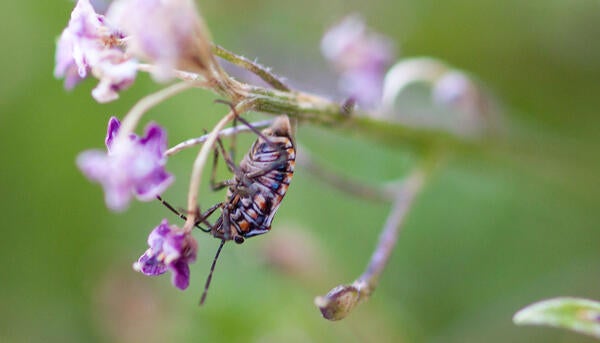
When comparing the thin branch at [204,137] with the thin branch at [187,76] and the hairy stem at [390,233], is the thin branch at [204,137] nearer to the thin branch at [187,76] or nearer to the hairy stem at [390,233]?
the thin branch at [187,76]

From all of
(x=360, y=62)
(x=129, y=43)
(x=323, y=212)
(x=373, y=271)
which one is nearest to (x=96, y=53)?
(x=129, y=43)

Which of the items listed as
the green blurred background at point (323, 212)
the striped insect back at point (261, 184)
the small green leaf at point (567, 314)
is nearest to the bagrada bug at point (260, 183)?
the striped insect back at point (261, 184)

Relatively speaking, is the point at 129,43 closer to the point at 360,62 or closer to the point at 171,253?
the point at 171,253

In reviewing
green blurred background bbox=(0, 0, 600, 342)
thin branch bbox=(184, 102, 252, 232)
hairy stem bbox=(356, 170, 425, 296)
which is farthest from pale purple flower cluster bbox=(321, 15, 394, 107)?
thin branch bbox=(184, 102, 252, 232)

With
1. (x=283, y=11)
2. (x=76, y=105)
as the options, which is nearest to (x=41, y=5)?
(x=76, y=105)

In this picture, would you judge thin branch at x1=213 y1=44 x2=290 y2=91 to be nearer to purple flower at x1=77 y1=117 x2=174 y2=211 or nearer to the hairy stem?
purple flower at x1=77 y1=117 x2=174 y2=211

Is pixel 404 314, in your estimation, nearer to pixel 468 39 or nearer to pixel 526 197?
pixel 526 197
